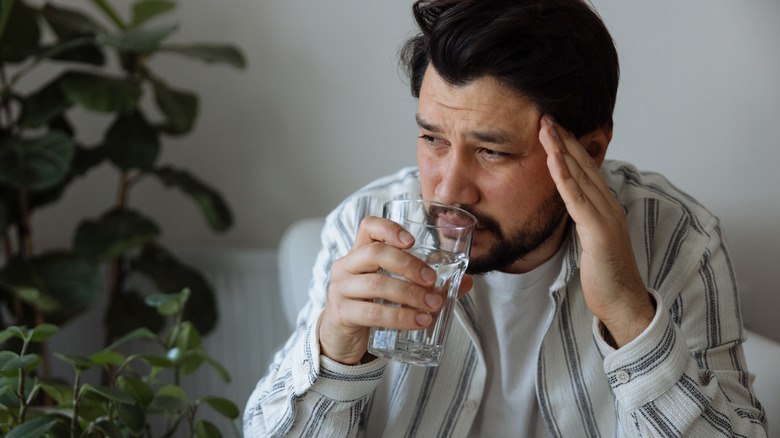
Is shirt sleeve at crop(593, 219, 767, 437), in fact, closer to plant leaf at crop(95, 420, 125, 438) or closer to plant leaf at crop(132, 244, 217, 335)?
plant leaf at crop(95, 420, 125, 438)

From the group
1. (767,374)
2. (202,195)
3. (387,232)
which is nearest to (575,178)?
(387,232)

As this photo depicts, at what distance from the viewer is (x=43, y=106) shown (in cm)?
203

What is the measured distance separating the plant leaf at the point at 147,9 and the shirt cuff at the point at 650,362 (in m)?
1.61

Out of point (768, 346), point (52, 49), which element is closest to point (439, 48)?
point (768, 346)

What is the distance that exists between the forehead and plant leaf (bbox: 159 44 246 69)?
1.06m

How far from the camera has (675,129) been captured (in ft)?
5.90

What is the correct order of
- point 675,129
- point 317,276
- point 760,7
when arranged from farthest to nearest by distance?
1. point 675,129
2. point 760,7
3. point 317,276

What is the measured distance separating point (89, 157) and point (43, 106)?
8.0 inches

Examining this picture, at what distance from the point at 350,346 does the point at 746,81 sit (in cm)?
116

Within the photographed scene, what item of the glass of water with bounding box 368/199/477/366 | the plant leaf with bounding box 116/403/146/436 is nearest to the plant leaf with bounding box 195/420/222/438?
the plant leaf with bounding box 116/403/146/436

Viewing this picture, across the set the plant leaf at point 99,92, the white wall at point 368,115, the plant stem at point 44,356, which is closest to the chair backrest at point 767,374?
the white wall at point 368,115

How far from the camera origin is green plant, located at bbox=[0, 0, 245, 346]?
195 centimetres

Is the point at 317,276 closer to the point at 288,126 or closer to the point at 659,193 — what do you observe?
the point at 659,193

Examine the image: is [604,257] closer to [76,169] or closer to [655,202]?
[655,202]
